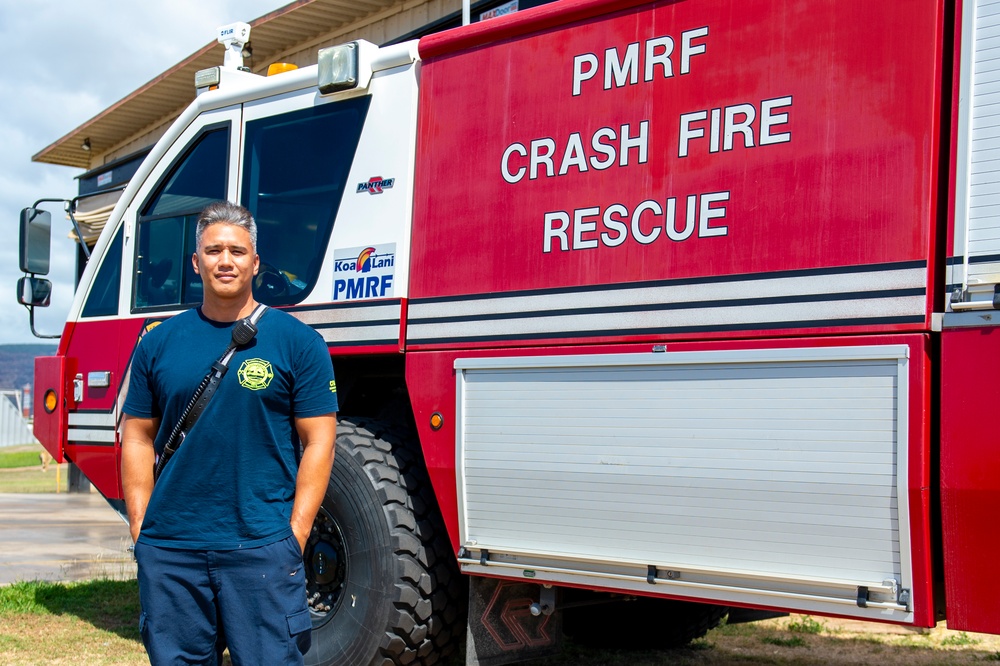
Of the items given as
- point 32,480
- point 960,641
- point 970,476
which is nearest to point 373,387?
point 970,476

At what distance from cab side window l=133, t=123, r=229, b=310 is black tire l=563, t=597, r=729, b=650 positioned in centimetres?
279

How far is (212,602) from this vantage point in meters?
3.02

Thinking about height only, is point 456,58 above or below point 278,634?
above

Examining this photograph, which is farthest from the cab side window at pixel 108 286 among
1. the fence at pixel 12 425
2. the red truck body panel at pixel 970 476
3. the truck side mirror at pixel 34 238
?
the fence at pixel 12 425

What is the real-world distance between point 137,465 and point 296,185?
7.51 ft

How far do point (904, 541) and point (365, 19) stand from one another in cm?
1045

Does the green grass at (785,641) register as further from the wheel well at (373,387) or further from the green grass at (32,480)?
the green grass at (32,480)

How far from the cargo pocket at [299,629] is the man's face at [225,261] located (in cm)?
96

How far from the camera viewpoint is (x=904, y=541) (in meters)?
3.33

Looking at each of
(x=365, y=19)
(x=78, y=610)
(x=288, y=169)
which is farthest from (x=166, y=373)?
(x=365, y=19)

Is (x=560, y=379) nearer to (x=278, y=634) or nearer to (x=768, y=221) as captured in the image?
(x=768, y=221)

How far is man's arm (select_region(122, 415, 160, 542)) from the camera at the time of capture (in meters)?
3.16

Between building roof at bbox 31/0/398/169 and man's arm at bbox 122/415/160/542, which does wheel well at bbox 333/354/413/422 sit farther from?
building roof at bbox 31/0/398/169

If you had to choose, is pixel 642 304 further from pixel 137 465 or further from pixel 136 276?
pixel 136 276
